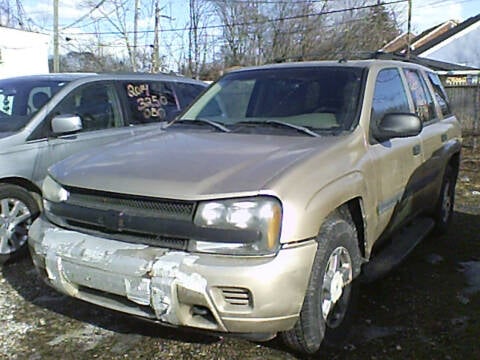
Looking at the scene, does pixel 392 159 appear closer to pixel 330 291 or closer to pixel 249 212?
pixel 330 291

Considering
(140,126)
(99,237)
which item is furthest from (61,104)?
(99,237)

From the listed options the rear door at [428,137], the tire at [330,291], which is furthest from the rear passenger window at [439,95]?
the tire at [330,291]

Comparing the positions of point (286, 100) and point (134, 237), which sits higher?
point (286, 100)

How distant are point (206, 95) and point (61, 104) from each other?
1563 millimetres

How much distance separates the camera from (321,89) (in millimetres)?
3748

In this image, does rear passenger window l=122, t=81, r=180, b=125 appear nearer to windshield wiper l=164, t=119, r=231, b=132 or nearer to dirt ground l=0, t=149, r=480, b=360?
windshield wiper l=164, t=119, r=231, b=132

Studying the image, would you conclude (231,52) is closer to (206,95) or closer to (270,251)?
(206,95)

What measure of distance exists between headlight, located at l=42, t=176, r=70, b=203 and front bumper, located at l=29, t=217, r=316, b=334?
18.0 inches

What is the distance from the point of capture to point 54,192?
299 cm

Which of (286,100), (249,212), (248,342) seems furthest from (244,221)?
(286,100)

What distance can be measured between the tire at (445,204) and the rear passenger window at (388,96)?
4.46 ft

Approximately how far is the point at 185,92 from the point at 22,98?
6.56ft

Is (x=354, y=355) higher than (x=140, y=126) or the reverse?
the reverse

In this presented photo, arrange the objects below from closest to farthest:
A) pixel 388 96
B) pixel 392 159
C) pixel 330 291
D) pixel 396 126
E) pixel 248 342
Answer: pixel 330 291, pixel 248 342, pixel 396 126, pixel 392 159, pixel 388 96
